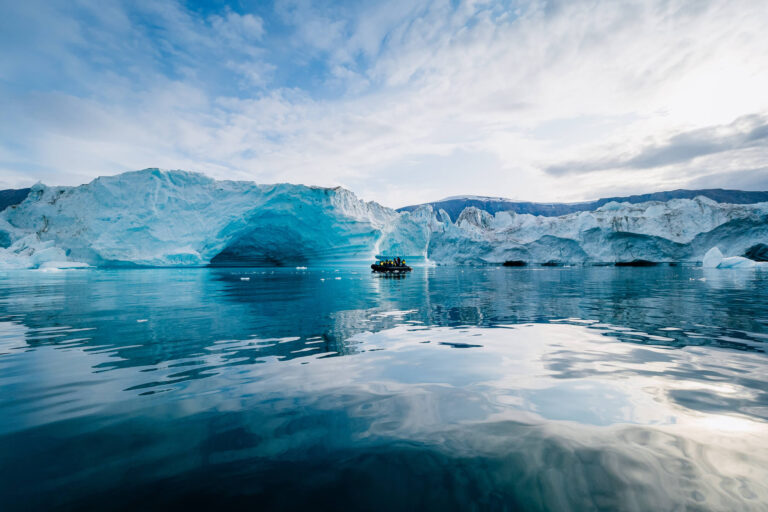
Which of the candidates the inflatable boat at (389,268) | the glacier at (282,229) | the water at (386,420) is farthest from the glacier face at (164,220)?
the water at (386,420)

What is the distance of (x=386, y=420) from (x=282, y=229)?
130 feet

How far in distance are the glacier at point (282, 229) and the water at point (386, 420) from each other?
3340cm

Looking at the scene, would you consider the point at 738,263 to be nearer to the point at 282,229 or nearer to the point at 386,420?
the point at 386,420

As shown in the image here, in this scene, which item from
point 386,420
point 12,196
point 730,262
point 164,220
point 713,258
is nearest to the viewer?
point 386,420

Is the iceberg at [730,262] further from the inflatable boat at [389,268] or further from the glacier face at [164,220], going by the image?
the glacier face at [164,220]

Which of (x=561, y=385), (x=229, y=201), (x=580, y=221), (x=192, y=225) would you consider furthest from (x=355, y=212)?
(x=561, y=385)

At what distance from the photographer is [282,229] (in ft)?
133

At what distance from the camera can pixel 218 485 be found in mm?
1917

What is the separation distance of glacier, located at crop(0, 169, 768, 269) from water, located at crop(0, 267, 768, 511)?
33.4m

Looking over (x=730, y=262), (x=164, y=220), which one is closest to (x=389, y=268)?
(x=164, y=220)

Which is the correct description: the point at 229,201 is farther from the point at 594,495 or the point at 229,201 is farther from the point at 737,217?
the point at 737,217

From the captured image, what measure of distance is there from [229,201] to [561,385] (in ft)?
128

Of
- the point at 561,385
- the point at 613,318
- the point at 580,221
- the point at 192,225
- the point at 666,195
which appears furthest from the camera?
the point at 666,195

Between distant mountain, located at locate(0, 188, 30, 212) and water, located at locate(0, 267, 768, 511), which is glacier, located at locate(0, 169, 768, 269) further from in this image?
distant mountain, located at locate(0, 188, 30, 212)
